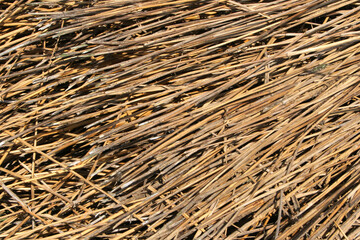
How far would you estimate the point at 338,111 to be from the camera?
1.29 meters

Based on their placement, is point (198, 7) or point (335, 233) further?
point (198, 7)

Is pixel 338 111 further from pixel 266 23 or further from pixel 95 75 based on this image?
pixel 95 75

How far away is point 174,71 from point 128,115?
22 cm

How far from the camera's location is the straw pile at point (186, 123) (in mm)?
1252

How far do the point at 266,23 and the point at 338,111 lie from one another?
39 centimetres

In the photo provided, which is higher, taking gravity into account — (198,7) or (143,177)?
(198,7)

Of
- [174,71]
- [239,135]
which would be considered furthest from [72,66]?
[239,135]

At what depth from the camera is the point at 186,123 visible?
1264 millimetres

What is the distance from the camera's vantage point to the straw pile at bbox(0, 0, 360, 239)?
4.11 feet

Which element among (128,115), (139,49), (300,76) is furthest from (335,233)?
(139,49)

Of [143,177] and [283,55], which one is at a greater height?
[283,55]

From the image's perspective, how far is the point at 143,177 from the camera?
126 centimetres

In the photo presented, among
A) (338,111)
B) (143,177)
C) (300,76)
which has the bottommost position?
(143,177)

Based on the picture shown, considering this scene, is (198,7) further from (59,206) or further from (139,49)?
(59,206)
